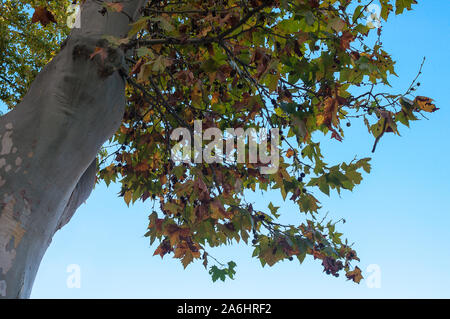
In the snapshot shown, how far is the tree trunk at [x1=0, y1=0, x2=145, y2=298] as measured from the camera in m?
2.30

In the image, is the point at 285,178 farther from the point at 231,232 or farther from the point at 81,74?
the point at 81,74

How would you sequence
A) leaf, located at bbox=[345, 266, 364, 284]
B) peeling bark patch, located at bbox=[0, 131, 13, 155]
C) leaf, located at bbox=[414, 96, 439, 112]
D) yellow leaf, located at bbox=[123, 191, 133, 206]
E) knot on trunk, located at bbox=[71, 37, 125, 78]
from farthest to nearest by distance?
yellow leaf, located at bbox=[123, 191, 133, 206], leaf, located at bbox=[345, 266, 364, 284], leaf, located at bbox=[414, 96, 439, 112], knot on trunk, located at bbox=[71, 37, 125, 78], peeling bark patch, located at bbox=[0, 131, 13, 155]

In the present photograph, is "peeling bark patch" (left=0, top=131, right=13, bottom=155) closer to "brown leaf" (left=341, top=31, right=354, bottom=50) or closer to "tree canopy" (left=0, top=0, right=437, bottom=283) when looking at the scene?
"tree canopy" (left=0, top=0, right=437, bottom=283)

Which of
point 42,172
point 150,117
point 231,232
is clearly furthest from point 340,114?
point 42,172

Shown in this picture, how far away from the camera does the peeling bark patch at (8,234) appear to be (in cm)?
220

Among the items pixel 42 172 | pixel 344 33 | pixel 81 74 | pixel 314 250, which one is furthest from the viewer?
pixel 314 250

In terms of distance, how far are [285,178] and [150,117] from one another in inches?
84.6

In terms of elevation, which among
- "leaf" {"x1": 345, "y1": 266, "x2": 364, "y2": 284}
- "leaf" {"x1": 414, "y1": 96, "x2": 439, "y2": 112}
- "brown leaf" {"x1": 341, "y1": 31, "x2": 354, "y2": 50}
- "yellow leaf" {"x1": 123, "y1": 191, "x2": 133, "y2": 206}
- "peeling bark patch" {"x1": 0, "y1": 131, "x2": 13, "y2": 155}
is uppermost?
"brown leaf" {"x1": 341, "y1": 31, "x2": 354, "y2": 50}

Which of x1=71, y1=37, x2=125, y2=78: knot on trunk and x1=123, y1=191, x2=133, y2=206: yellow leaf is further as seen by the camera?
x1=123, y1=191, x2=133, y2=206: yellow leaf

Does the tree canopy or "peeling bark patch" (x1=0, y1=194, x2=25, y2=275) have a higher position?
the tree canopy

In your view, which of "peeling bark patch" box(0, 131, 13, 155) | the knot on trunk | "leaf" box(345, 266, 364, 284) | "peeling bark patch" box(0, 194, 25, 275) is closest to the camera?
"peeling bark patch" box(0, 194, 25, 275)

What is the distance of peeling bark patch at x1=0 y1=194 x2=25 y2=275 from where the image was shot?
7.23ft

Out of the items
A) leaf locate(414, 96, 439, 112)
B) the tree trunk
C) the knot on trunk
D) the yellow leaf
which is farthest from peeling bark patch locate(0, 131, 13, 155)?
leaf locate(414, 96, 439, 112)

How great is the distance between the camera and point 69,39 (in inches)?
119
